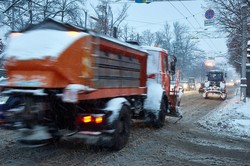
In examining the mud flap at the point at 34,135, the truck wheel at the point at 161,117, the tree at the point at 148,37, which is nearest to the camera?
the mud flap at the point at 34,135

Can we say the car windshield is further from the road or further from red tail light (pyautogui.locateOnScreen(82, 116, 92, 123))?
red tail light (pyautogui.locateOnScreen(82, 116, 92, 123))

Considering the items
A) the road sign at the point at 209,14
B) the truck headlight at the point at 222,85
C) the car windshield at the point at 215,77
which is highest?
the road sign at the point at 209,14

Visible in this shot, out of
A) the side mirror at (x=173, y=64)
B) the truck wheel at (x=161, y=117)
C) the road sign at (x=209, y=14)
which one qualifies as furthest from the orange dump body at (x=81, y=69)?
the road sign at (x=209, y=14)

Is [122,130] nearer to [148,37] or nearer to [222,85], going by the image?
[222,85]

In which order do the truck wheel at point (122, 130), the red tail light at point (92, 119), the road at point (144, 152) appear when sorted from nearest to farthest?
the road at point (144, 152), the red tail light at point (92, 119), the truck wheel at point (122, 130)

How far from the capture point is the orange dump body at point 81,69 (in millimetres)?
6188

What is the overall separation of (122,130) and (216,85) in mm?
24087

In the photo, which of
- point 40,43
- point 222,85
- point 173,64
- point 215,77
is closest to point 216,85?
point 222,85

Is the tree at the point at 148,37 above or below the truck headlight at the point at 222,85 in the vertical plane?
above

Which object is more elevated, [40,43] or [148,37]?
[148,37]

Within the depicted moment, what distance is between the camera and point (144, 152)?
775 centimetres

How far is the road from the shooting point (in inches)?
268

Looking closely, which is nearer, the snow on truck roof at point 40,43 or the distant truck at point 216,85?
the snow on truck roof at point 40,43

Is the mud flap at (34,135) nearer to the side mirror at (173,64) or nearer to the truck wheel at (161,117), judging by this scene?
the truck wheel at (161,117)
